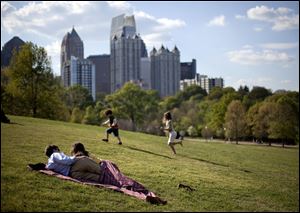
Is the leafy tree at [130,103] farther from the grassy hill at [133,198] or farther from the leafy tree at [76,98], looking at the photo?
the grassy hill at [133,198]

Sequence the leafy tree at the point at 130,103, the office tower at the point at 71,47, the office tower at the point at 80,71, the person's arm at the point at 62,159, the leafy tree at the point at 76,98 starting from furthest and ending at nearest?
the office tower at the point at 71,47 < the office tower at the point at 80,71 < the leafy tree at the point at 76,98 < the leafy tree at the point at 130,103 < the person's arm at the point at 62,159

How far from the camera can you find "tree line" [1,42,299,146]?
44656mm

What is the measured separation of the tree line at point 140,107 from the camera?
1758 inches

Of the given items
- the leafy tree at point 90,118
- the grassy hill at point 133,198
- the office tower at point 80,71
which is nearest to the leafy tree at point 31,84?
the leafy tree at point 90,118

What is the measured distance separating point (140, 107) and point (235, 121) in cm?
2083

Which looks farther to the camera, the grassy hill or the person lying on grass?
the person lying on grass

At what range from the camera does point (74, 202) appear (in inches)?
293

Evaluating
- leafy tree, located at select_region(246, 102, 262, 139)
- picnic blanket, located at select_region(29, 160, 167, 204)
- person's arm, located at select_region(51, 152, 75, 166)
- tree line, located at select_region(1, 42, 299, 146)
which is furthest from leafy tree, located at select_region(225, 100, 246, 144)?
person's arm, located at select_region(51, 152, 75, 166)

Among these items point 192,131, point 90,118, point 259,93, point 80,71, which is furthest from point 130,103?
point 80,71

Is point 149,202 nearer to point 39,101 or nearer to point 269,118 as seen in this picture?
point 39,101

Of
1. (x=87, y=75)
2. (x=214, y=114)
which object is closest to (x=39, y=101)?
(x=214, y=114)

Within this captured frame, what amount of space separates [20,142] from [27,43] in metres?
33.0

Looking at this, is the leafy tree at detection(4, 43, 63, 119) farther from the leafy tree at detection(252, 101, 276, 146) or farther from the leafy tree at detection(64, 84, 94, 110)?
the leafy tree at detection(64, 84, 94, 110)

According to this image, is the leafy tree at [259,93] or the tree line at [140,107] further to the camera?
the leafy tree at [259,93]
